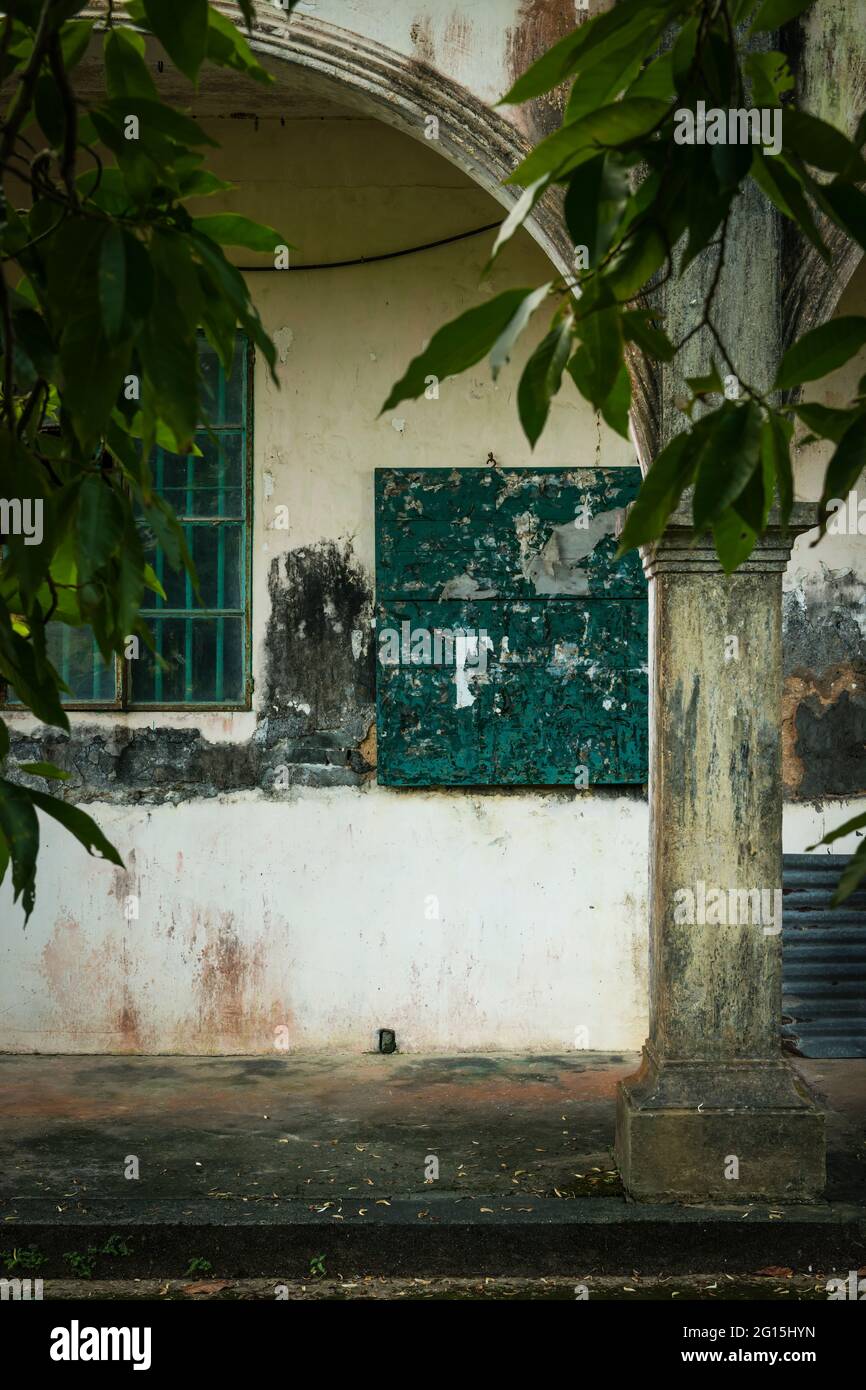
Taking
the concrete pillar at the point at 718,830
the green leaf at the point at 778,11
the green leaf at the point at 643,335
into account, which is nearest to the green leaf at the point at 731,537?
the green leaf at the point at 643,335

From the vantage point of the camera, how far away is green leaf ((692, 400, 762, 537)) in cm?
114

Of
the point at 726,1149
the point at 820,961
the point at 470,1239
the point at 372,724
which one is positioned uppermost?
the point at 372,724

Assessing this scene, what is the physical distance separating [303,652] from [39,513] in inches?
197

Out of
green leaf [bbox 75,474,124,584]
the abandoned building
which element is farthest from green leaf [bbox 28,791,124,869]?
the abandoned building

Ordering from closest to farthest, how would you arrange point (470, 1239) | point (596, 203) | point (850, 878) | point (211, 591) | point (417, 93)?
point (850, 878)
point (596, 203)
point (470, 1239)
point (417, 93)
point (211, 591)

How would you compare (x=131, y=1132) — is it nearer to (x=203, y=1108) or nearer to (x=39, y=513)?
(x=203, y=1108)

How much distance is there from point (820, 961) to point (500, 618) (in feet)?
6.60

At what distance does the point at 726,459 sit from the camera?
3.80 ft

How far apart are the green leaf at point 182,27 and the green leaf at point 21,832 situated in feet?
1.91

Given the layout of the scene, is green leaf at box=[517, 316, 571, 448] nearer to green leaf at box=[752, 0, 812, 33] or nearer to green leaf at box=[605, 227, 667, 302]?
green leaf at box=[605, 227, 667, 302]

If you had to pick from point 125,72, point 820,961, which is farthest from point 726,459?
point 820,961

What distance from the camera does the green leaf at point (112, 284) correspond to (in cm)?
102

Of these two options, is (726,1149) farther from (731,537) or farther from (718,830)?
(731,537)

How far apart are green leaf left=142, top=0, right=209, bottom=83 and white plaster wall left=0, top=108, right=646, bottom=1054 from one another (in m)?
5.13
